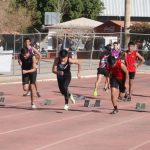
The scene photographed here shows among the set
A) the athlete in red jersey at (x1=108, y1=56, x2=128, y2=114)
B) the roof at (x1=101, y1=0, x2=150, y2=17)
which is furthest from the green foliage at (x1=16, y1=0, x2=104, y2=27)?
the athlete in red jersey at (x1=108, y1=56, x2=128, y2=114)

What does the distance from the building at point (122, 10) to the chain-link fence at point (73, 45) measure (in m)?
20.9

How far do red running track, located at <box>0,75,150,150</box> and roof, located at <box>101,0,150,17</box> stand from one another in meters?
50.8

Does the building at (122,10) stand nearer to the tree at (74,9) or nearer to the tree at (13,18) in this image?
the tree at (74,9)

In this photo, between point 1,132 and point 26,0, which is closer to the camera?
point 1,132

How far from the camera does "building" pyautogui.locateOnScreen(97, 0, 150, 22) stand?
68.9 metres

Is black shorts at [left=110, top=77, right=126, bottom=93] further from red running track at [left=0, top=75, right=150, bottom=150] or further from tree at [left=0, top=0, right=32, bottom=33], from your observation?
tree at [left=0, top=0, right=32, bottom=33]

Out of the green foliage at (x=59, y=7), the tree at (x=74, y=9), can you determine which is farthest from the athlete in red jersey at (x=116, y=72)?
the tree at (x=74, y=9)

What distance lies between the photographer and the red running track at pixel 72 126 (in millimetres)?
10719

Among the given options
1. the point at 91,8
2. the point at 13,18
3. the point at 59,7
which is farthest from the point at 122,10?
the point at 13,18

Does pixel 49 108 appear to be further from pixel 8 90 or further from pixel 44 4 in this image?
pixel 44 4

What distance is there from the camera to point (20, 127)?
12.7 meters

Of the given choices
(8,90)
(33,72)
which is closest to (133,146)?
(33,72)

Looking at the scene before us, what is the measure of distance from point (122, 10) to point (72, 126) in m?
57.9

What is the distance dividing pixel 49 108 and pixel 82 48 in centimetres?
2977
